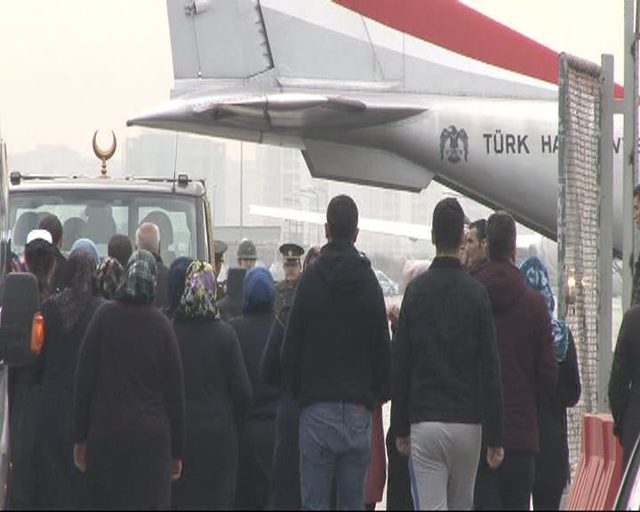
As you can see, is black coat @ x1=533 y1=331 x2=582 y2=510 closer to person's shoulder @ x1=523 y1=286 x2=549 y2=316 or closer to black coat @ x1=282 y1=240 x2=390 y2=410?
person's shoulder @ x1=523 y1=286 x2=549 y2=316

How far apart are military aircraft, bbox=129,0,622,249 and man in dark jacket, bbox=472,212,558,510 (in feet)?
36.9

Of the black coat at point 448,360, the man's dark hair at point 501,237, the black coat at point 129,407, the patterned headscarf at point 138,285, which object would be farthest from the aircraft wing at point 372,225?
the black coat at point 129,407

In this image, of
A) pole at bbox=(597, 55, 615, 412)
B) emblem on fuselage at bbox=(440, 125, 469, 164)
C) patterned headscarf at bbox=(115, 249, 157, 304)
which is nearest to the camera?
patterned headscarf at bbox=(115, 249, 157, 304)

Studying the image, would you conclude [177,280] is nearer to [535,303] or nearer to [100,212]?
[535,303]

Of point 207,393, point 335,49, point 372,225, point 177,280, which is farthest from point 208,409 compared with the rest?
point 372,225

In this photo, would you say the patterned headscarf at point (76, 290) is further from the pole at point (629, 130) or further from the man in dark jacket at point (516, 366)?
the pole at point (629, 130)

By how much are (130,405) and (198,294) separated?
1.16m

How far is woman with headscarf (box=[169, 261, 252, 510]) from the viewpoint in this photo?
944 centimetres

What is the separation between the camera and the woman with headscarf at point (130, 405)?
27.6 ft

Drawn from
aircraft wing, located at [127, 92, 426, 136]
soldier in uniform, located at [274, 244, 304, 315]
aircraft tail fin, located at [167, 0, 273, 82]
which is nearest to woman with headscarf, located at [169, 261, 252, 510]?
soldier in uniform, located at [274, 244, 304, 315]

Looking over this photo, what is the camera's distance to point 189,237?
1405cm

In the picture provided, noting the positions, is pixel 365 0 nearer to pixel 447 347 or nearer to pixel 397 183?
pixel 397 183


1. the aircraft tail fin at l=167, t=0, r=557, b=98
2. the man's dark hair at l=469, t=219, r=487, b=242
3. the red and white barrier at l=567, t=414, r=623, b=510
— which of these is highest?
the aircraft tail fin at l=167, t=0, r=557, b=98

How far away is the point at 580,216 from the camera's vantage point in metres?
12.4
